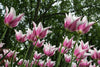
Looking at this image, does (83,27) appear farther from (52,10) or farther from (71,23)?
(52,10)

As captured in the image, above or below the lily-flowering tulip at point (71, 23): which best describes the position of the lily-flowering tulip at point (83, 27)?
below

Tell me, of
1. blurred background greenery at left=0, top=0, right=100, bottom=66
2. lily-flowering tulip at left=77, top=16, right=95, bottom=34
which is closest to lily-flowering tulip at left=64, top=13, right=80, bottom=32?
lily-flowering tulip at left=77, top=16, right=95, bottom=34

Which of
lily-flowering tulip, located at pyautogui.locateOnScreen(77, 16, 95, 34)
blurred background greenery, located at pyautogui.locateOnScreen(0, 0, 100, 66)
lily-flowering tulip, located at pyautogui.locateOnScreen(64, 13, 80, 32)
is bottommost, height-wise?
blurred background greenery, located at pyautogui.locateOnScreen(0, 0, 100, 66)

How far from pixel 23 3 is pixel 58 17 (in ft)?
10.4

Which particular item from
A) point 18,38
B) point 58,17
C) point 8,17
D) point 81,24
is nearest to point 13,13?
point 8,17

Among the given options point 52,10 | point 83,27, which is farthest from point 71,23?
point 52,10

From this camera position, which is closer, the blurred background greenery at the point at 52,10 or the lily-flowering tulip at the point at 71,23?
the lily-flowering tulip at the point at 71,23

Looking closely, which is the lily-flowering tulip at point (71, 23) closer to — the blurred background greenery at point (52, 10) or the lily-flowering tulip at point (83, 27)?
the lily-flowering tulip at point (83, 27)

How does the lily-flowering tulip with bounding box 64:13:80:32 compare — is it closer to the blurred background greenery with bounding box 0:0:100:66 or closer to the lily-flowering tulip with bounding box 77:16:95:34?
the lily-flowering tulip with bounding box 77:16:95:34

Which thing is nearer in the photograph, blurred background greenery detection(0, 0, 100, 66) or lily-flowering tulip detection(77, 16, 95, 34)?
lily-flowering tulip detection(77, 16, 95, 34)

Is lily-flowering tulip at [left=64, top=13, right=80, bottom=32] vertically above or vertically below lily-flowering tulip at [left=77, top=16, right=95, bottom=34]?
above

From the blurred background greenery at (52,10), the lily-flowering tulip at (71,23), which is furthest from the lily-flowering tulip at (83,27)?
the blurred background greenery at (52,10)

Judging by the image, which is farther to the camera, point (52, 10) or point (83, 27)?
point (52, 10)

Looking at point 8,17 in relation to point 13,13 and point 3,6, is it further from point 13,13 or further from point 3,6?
point 3,6
